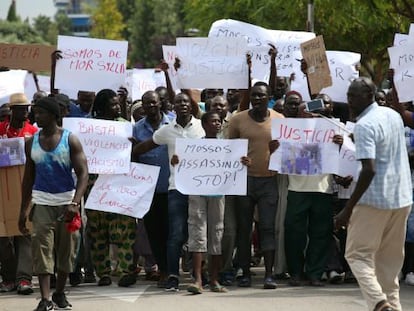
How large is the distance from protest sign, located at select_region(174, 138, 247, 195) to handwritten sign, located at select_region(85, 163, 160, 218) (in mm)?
425

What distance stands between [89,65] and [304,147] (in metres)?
2.53

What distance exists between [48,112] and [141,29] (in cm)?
6037

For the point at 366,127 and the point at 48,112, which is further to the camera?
the point at 48,112

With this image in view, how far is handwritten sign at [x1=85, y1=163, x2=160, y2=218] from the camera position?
10656 millimetres

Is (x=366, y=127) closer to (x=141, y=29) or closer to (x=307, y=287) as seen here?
(x=307, y=287)

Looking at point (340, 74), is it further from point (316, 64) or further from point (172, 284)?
point (172, 284)

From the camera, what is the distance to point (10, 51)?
12.6 meters

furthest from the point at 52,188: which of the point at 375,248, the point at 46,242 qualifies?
the point at 375,248

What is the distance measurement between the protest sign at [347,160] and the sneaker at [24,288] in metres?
3.32

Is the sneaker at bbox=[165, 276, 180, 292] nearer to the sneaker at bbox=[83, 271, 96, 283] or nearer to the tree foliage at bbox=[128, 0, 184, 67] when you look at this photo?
the sneaker at bbox=[83, 271, 96, 283]

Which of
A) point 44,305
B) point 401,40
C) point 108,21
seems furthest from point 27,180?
point 108,21

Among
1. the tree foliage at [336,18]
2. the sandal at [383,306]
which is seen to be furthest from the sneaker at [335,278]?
the tree foliage at [336,18]

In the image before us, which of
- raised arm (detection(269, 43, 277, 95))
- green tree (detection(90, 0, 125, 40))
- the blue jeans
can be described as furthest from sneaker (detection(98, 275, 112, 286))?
green tree (detection(90, 0, 125, 40))

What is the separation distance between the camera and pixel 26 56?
41.3ft
